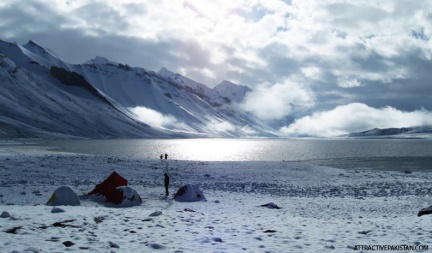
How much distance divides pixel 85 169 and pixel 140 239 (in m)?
36.5

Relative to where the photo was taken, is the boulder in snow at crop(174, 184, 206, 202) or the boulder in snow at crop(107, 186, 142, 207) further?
the boulder in snow at crop(174, 184, 206, 202)

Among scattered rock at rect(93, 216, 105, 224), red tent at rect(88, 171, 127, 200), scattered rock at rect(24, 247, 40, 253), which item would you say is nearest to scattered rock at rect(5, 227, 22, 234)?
scattered rock at rect(24, 247, 40, 253)

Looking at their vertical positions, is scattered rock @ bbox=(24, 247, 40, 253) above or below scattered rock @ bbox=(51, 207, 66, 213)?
below

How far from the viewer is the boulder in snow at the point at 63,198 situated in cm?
2302

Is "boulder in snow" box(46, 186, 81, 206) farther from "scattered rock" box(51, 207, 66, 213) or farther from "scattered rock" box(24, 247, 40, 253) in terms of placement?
"scattered rock" box(24, 247, 40, 253)

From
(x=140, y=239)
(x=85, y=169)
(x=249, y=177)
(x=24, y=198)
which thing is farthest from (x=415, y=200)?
(x=85, y=169)

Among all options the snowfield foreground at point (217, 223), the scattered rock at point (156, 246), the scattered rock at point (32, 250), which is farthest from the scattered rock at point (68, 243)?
the scattered rock at point (156, 246)

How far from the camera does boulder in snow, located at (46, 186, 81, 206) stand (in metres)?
23.0

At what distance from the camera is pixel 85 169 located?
4597 cm

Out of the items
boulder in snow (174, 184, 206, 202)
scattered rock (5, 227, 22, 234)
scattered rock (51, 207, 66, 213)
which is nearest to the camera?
scattered rock (5, 227, 22, 234)

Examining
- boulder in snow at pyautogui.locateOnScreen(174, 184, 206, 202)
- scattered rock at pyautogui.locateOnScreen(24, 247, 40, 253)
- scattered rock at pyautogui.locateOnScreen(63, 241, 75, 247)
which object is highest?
scattered rock at pyautogui.locateOnScreen(24, 247, 40, 253)

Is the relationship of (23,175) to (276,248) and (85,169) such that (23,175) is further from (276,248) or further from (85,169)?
(276,248)

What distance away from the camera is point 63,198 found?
76.3ft

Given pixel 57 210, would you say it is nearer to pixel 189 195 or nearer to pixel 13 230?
pixel 13 230
